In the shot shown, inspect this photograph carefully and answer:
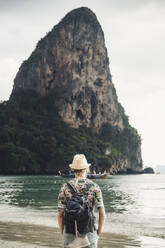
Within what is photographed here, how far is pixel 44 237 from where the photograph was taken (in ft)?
37.2

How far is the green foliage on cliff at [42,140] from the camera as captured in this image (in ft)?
388

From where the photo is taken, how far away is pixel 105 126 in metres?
173

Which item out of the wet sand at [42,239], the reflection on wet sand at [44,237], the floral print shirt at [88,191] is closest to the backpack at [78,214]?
the floral print shirt at [88,191]

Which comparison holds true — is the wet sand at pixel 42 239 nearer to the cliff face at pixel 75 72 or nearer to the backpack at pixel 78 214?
the backpack at pixel 78 214

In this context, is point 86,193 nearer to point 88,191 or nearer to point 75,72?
point 88,191

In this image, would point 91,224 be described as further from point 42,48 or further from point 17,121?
point 42,48

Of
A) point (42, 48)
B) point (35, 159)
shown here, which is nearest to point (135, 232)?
point (35, 159)

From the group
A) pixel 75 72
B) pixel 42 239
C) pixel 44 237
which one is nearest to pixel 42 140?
pixel 75 72

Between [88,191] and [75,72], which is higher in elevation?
[75,72]

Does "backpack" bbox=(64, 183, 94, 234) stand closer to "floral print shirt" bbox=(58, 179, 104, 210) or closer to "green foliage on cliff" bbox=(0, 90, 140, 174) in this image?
"floral print shirt" bbox=(58, 179, 104, 210)

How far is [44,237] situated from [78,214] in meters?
7.15

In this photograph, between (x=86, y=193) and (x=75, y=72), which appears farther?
(x=75, y=72)

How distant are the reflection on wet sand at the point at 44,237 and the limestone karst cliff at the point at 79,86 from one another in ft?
430

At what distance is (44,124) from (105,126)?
36529mm
